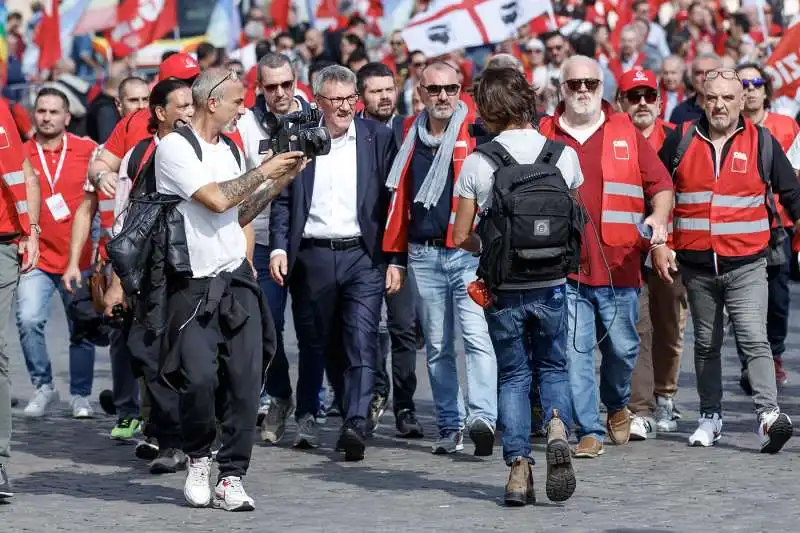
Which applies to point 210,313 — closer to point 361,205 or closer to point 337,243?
point 337,243

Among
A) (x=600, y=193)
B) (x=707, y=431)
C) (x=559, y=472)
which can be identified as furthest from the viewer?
(x=707, y=431)

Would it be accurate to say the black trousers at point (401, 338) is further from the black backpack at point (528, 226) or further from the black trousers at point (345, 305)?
the black backpack at point (528, 226)

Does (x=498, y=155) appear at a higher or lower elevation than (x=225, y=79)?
lower

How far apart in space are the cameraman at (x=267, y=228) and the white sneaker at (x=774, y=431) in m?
2.52

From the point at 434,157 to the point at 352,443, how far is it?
63.3 inches

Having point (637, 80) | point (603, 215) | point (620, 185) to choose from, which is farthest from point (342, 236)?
point (637, 80)

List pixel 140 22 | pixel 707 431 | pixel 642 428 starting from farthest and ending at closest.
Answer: pixel 140 22 → pixel 642 428 → pixel 707 431

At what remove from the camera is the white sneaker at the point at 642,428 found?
10.7 meters

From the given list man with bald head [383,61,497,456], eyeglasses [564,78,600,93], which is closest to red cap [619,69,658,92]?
eyeglasses [564,78,600,93]

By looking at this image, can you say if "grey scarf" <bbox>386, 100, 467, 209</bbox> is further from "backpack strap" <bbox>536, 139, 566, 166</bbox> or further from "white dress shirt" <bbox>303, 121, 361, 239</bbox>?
"backpack strap" <bbox>536, 139, 566, 166</bbox>

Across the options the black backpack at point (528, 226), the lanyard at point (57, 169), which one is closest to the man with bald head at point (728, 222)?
the black backpack at point (528, 226)

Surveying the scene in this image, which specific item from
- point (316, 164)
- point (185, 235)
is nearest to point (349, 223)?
point (316, 164)

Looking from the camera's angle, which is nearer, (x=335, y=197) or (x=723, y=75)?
(x=723, y=75)

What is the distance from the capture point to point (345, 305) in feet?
34.6
